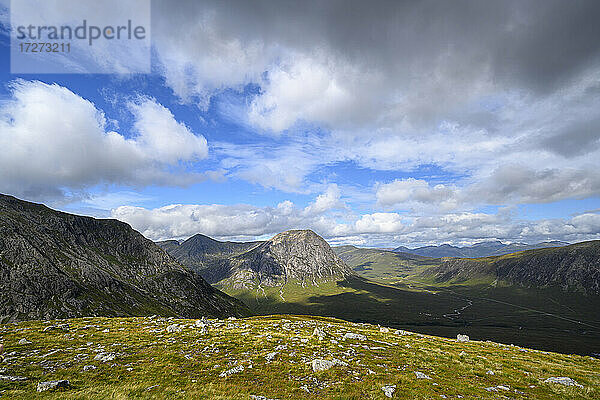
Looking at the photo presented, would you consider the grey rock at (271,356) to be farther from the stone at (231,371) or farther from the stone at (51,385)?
the stone at (51,385)

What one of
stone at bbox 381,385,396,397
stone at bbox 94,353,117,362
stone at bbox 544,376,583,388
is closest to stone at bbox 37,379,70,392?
stone at bbox 94,353,117,362

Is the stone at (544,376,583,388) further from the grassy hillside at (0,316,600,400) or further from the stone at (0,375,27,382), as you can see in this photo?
the stone at (0,375,27,382)

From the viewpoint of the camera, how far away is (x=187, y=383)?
840 inches

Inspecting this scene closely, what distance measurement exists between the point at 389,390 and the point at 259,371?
38.8 ft

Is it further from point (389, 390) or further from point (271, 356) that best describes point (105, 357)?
point (389, 390)

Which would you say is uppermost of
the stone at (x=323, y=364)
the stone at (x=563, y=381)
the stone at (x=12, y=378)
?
the stone at (x=12, y=378)

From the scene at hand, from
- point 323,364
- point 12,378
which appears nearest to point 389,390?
point 323,364

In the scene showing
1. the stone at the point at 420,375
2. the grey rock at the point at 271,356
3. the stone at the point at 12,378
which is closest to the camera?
the stone at the point at 12,378

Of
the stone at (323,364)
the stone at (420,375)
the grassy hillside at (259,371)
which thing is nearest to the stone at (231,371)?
the grassy hillside at (259,371)

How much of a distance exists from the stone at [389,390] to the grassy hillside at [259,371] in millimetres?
179

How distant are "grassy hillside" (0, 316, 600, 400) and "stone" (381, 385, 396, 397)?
179 millimetres

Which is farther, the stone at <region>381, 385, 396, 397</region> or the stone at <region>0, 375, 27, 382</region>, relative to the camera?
the stone at <region>0, 375, 27, 382</region>

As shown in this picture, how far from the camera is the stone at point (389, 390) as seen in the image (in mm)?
19231

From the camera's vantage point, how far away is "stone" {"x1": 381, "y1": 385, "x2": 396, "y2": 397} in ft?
63.1
